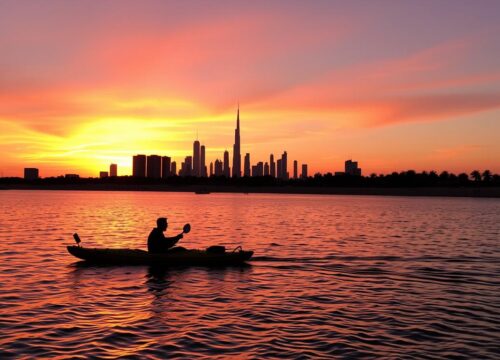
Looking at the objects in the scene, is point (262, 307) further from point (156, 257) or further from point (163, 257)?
point (156, 257)

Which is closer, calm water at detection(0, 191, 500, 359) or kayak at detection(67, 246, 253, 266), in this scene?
calm water at detection(0, 191, 500, 359)

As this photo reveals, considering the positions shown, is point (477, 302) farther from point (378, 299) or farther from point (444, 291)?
point (378, 299)

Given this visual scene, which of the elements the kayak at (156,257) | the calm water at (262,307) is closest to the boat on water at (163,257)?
the kayak at (156,257)

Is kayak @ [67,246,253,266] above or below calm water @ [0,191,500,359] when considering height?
above

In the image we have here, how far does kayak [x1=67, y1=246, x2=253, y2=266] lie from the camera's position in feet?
75.6

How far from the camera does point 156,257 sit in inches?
902

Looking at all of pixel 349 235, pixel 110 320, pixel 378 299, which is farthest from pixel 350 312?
pixel 349 235

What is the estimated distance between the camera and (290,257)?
27.1m

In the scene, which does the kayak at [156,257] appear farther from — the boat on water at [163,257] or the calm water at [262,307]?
the calm water at [262,307]

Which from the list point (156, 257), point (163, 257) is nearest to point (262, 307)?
point (163, 257)

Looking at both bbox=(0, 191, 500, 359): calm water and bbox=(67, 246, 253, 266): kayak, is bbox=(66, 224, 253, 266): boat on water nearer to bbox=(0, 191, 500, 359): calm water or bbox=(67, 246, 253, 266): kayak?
bbox=(67, 246, 253, 266): kayak

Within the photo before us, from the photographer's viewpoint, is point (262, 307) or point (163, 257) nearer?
point (262, 307)

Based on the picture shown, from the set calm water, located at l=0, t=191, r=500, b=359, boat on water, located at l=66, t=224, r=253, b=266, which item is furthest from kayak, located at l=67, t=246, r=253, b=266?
calm water, located at l=0, t=191, r=500, b=359

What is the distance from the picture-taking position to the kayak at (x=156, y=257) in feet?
75.6
